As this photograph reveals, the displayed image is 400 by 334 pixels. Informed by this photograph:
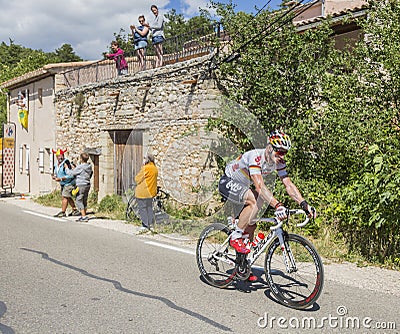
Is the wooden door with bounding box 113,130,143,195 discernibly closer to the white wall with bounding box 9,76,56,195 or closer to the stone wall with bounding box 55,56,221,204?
the stone wall with bounding box 55,56,221,204

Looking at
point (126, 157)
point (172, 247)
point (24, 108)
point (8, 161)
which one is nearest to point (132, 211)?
point (126, 157)

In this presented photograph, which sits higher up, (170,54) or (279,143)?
(170,54)

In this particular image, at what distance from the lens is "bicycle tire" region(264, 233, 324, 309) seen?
16.9ft

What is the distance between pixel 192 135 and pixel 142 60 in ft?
13.6

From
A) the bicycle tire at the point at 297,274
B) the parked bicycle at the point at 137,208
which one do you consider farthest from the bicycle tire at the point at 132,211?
the bicycle tire at the point at 297,274

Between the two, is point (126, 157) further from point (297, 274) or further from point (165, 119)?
point (297, 274)

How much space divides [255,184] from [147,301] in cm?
178

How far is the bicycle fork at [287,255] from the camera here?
212 inches

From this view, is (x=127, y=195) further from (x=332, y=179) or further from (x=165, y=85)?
(x=332, y=179)

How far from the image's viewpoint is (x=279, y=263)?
219 inches

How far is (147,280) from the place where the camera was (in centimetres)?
651

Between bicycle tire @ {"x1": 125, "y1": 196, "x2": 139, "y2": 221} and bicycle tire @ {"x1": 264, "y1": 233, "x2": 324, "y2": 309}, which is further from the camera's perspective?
bicycle tire @ {"x1": 125, "y1": 196, "x2": 139, "y2": 221}

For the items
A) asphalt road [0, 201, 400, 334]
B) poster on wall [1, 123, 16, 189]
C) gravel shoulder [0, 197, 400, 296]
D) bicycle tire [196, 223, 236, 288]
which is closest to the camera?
asphalt road [0, 201, 400, 334]

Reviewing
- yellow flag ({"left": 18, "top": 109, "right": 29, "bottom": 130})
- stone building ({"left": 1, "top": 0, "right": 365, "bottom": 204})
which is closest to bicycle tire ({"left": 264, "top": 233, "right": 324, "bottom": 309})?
stone building ({"left": 1, "top": 0, "right": 365, "bottom": 204})
